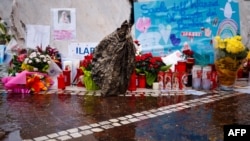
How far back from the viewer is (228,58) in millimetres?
5863

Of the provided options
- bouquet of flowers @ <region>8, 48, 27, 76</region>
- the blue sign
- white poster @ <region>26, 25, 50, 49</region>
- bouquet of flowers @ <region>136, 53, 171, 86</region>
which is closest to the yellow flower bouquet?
the blue sign

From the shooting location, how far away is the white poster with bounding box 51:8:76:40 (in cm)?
695

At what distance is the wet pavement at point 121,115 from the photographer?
4102 mm

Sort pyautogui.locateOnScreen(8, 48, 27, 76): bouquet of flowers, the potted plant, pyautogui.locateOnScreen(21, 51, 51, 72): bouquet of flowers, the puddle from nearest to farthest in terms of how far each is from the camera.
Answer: the puddle, pyautogui.locateOnScreen(21, 51, 51, 72): bouquet of flowers, pyautogui.locateOnScreen(8, 48, 27, 76): bouquet of flowers, the potted plant

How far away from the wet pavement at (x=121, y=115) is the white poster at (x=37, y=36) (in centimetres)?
142

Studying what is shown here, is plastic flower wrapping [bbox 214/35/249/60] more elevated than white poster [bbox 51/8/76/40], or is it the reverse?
white poster [bbox 51/8/76/40]

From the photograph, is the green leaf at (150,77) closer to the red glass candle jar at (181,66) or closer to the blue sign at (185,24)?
the red glass candle jar at (181,66)

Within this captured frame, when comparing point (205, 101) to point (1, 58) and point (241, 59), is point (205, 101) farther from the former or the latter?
point (1, 58)

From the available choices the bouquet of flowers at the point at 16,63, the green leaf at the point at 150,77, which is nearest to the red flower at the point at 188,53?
the green leaf at the point at 150,77

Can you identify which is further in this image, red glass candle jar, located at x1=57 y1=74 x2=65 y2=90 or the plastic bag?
red glass candle jar, located at x1=57 y1=74 x2=65 y2=90

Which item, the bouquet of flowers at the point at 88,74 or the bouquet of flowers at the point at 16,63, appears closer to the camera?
the bouquet of flowers at the point at 88,74

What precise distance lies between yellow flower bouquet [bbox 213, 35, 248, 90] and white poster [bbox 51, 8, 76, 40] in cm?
261

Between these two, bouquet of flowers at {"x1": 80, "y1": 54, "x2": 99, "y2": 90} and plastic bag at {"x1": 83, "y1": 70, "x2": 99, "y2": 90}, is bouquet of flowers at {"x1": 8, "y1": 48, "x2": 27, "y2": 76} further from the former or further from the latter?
plastic bag at {"x1": 83, "y1": 70, "x2": 99, "y2": 90}

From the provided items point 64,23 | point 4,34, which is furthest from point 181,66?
point 4,34
